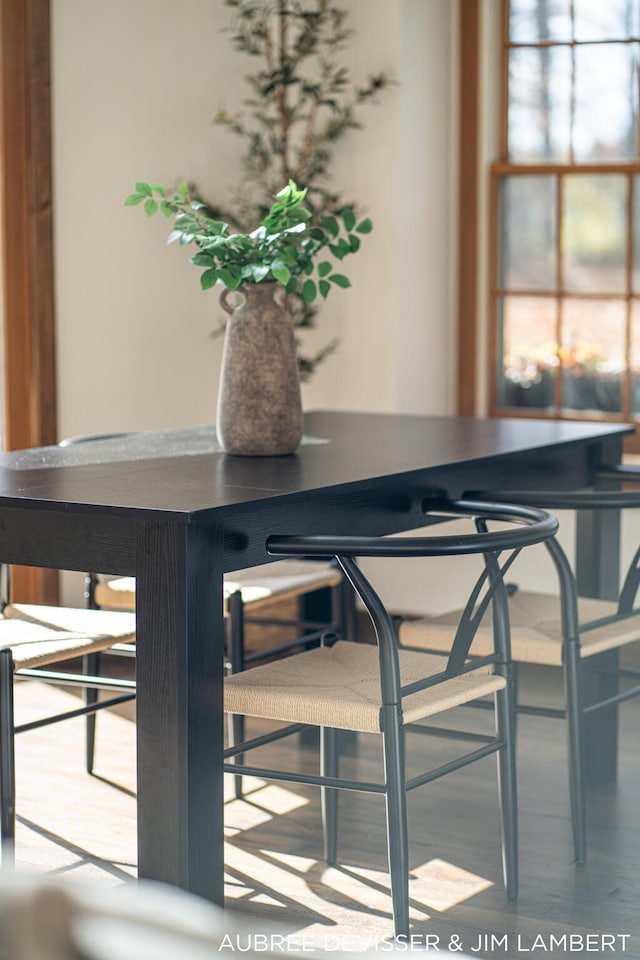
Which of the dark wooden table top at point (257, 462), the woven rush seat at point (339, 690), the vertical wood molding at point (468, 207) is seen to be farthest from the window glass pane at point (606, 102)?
the woven rush seat at point (339, 690)

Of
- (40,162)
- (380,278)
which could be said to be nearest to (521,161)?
(380,278)

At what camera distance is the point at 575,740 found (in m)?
2.79

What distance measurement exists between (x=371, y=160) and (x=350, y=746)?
80.5 inches

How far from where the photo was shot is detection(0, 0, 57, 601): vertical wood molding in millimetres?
4445

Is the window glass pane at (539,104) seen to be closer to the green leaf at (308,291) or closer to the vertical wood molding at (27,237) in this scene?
the vertical wood molding at (27,237)

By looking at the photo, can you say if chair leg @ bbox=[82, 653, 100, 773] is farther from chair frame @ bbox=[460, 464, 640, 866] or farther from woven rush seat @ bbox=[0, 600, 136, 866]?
chair frame @ bbox=[460, 464, 640, 866]

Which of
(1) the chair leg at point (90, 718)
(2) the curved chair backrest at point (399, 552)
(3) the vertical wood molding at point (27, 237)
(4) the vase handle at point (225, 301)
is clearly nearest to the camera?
(2) the curved chair backrest at point (399, 552)

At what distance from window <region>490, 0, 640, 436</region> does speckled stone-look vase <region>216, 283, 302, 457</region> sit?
7.04ft

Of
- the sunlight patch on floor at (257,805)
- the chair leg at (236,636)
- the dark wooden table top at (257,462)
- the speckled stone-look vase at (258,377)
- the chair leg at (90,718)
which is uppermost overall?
the speckled stone-look vase at (258,377)

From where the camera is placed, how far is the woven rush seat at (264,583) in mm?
3248

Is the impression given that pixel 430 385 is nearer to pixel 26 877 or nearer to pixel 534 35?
pixel 534 35

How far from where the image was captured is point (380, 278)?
462 cm

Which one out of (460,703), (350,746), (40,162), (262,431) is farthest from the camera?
(40,162)

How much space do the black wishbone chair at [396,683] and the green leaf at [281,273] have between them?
20.5 inches
